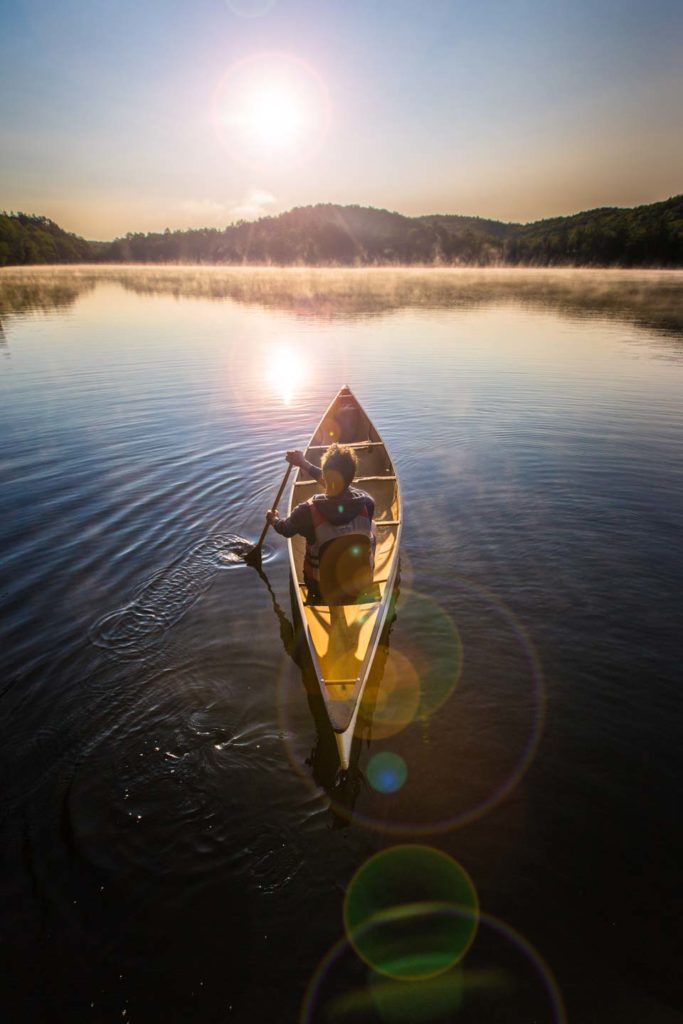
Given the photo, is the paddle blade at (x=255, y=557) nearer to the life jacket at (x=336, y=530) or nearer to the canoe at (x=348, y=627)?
the canoe at (x=348, y=627)

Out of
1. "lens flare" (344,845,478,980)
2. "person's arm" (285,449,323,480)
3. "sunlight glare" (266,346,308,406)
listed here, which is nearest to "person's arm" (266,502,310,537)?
"person's arm" (285,449,323,480)

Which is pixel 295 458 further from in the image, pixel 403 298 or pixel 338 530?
pixel 403 298

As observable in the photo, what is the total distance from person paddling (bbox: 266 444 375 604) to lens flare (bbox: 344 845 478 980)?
10.1 ft

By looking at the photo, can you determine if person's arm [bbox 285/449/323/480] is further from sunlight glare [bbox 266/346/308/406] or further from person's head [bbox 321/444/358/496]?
sunlight glare [bbox 266/346/308/406]

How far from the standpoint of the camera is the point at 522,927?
424cm

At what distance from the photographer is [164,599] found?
8.46m

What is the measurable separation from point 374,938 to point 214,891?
1419mm

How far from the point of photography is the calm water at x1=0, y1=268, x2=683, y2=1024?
157 inches

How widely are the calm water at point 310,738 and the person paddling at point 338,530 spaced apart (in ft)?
4.16

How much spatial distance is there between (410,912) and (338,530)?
13.1ft

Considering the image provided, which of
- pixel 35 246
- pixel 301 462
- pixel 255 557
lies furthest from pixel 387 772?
pixel 35 246

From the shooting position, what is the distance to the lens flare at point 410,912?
161 inches

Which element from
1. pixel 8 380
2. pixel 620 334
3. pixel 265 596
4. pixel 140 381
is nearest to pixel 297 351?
pixel 140 381

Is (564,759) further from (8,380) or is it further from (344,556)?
(8,380)
